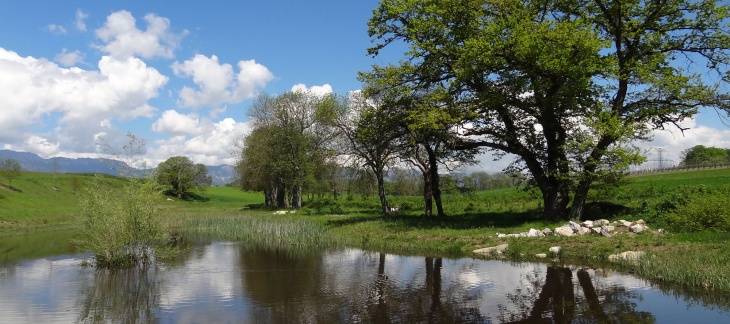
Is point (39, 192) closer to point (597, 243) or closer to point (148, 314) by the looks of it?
point (148, 314)

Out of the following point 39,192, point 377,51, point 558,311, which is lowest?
point 558,311

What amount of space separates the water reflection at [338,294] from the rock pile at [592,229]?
4050mm

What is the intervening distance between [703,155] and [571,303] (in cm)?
9184

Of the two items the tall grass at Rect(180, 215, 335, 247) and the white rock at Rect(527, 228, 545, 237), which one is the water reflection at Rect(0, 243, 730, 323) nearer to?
the white rock at Rect(527, 228, 545, 237)

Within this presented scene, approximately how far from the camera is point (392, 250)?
22844 millimetres

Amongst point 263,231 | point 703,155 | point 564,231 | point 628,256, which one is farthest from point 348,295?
point 703,155

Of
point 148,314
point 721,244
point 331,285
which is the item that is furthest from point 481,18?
point 148,314

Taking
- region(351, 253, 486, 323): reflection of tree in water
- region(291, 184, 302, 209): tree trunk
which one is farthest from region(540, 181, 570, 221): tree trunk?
region(291, 184, 302, 209): tree trunk

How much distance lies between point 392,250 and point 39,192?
53.9 m

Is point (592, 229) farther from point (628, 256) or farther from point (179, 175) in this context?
point (179, 175)

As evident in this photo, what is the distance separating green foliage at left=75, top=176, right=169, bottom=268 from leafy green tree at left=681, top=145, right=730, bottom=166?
64.1 meters

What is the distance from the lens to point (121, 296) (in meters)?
13.6

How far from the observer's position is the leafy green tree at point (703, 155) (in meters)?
61.6

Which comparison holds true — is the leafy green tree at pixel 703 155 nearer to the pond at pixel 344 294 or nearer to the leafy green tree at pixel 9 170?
the pond at pixel 344 294
